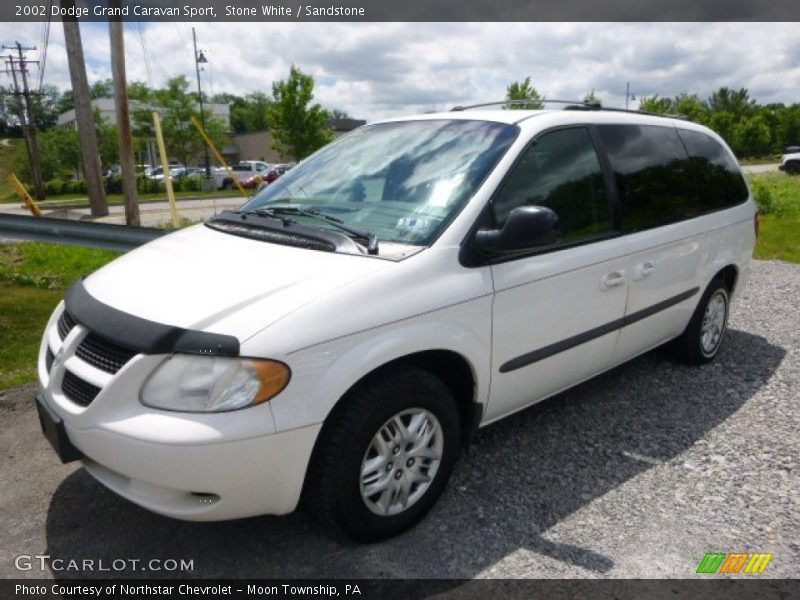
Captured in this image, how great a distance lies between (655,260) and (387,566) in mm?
2405

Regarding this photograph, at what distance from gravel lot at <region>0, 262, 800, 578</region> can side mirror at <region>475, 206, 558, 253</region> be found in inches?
48.7

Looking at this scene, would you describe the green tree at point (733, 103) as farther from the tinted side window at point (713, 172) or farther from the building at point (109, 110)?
the tinted side window at point (713, 172)

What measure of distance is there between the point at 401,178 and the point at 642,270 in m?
1.55

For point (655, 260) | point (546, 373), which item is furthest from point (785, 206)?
point (546, 373)

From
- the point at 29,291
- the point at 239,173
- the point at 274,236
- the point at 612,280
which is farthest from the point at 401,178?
the point at 239,173

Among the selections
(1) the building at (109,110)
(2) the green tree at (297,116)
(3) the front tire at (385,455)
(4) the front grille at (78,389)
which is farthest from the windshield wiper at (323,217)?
(1) the building at (109,110)

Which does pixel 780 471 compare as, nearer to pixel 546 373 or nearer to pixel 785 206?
pixel 546 373

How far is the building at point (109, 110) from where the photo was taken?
45.8 metres

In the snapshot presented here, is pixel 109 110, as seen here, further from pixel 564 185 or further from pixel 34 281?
pixel 564 185

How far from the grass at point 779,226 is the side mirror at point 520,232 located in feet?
26.6

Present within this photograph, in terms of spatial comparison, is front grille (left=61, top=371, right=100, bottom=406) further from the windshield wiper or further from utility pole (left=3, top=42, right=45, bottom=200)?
utility pole (left=3, top=42, right=45, bottom=200)

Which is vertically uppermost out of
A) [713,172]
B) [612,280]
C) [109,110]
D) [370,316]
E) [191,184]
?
[109,110]

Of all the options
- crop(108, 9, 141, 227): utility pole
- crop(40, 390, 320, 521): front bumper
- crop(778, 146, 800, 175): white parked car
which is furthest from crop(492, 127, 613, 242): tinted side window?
crop(778, 146, 800, 175): white parked car

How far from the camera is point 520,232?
286cm
